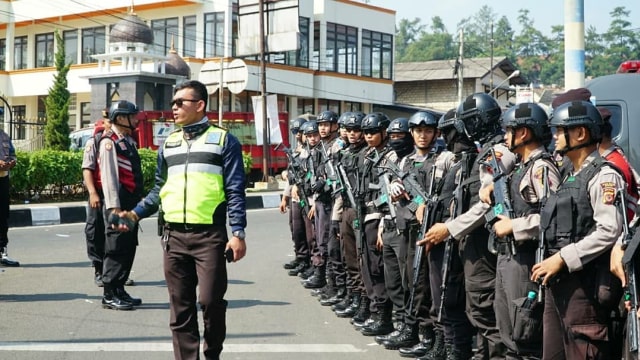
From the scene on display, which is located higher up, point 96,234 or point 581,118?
point 581,118

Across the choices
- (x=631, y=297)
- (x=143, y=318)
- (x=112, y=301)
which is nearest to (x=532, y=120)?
(x=631, y=297)

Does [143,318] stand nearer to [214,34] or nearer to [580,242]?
[580,242]

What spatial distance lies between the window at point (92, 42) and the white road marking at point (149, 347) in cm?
3628

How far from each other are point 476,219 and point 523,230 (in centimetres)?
61

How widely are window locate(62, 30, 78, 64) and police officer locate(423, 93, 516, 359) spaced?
38.7 meters

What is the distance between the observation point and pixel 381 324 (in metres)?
6.86

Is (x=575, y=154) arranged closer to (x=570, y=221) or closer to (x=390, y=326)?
(x=570, y=221)

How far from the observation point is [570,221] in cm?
424

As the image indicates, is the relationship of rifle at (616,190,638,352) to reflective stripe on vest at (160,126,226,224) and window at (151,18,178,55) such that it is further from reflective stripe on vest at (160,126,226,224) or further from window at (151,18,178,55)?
window at (151,18,178,55)

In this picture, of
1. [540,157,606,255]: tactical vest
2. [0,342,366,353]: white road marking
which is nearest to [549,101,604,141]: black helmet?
[540,157,606,255]: tactical vest

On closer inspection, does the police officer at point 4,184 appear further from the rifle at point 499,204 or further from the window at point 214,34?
the window at point 214,34

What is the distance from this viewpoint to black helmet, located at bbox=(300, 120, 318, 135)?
9383 mm

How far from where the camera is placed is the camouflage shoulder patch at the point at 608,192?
13.4 feet

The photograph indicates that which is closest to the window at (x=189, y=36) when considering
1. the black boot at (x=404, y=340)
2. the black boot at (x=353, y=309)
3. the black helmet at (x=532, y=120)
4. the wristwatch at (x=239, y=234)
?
the black boot at (x=353, y=309)
